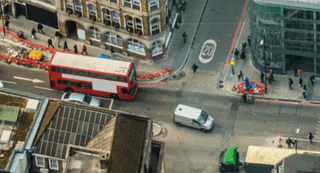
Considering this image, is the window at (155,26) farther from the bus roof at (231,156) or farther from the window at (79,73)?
the bus roof at (231,156)

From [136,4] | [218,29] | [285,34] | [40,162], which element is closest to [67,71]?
[136,4]

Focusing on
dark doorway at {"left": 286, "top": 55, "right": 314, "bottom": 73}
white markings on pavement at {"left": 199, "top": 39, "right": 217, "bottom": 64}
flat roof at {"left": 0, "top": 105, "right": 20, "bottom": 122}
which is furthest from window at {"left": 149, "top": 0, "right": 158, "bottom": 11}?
flat roof at {"left": 0, "top": 105, "right": 20, "bottom": 122}

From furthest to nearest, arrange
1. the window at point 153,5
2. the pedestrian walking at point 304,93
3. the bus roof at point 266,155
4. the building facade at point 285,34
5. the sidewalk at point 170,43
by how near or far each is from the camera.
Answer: the sidewalk at point 170,43, the window at point 153,5, the pedestrian walking at point 304,93, the building facade at point 285,34, the bus roof at point 266,155

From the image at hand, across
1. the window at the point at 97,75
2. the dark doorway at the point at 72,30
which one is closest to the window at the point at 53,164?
the window at the point at 97,75

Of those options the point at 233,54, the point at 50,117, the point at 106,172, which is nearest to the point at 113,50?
the point at 233,54

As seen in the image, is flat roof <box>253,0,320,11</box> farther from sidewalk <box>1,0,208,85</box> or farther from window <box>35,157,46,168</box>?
window <box>35,157,46,168</box>

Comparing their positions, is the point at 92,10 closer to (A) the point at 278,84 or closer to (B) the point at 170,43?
(B) the point at 170,43

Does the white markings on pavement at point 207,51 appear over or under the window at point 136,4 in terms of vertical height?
under
